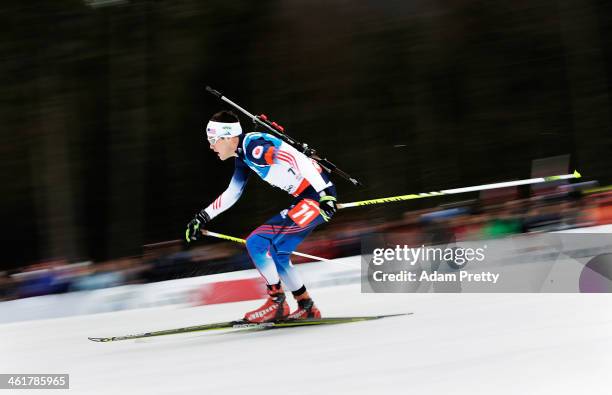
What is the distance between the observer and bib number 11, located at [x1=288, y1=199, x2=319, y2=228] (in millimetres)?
4883

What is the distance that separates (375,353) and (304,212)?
117cm

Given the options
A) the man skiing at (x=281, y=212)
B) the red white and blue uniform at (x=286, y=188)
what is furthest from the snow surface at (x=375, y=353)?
the red white and blue uniform at (x=286, y=188)

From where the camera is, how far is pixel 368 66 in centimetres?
1117

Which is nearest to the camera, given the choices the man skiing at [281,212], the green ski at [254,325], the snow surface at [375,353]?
the snow surface at [375,353]

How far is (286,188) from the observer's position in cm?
496

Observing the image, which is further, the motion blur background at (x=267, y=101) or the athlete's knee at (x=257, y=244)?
the motion blur background at (x=267, y=101)

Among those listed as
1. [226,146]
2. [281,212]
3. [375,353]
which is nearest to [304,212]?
[281,212]

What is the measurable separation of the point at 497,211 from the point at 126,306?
3.41 metres

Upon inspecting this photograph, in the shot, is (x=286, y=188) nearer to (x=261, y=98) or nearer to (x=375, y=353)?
(x=375, y=353)

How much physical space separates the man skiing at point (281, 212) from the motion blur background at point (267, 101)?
4134 millimetres

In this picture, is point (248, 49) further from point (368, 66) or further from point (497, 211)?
point (497, 211)

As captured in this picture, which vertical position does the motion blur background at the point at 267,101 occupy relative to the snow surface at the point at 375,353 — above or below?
above

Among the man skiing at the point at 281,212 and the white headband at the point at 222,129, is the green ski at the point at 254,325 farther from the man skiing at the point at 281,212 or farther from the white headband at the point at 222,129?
the white headband at the point at 222,129

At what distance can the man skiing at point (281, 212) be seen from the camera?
190 inches
